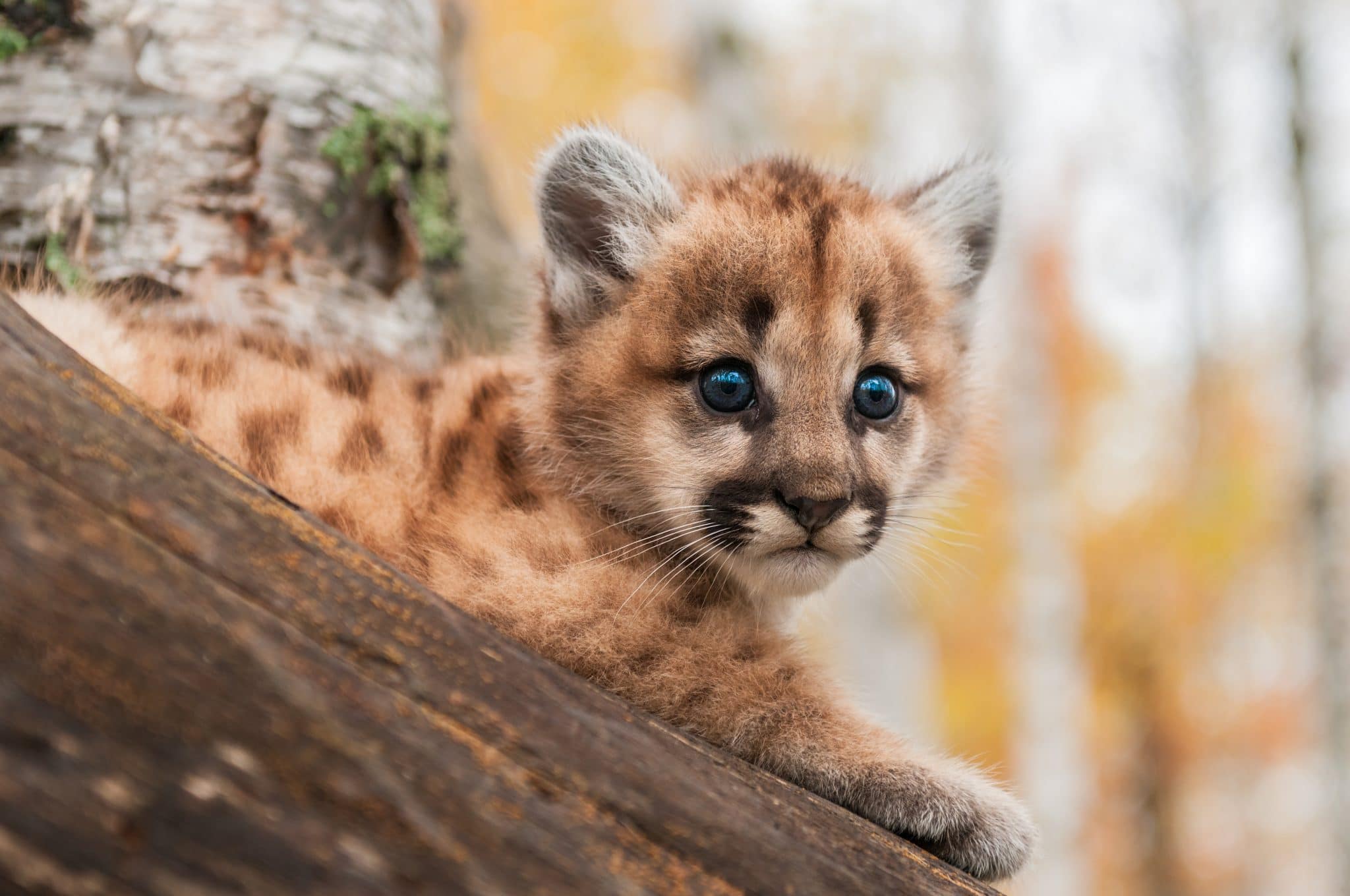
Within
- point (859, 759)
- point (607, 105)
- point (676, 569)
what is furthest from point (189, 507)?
point (607, 105)

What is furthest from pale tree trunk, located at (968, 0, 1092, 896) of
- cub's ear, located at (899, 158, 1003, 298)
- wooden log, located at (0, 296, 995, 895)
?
wooden log, located at (0, 296, 995, 895)

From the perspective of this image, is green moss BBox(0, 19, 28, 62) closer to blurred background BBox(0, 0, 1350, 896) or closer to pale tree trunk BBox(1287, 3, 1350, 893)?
blurred background BBox(0, 0, 1350, 896)

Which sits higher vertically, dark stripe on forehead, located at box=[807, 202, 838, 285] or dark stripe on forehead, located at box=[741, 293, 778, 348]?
dark stripe on forehead, located at box=[807, 202, 838, 285]

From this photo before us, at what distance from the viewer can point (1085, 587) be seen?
74.3ft

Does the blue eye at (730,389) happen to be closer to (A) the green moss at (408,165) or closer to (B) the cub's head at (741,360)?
(B) the cub's head at (741,360)

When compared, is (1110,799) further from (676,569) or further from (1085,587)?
(676,569)

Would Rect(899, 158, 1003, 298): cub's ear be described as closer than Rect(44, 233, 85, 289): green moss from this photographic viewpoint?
No

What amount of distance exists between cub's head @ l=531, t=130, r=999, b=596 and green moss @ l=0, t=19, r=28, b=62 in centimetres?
199

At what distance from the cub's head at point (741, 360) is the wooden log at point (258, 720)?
1069 millimetres

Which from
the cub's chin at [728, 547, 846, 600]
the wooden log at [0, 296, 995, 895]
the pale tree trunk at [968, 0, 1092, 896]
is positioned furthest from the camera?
the pale tree trunk at [968, 0, 1092, 896]

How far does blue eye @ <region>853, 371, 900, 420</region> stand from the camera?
3574 millimetres

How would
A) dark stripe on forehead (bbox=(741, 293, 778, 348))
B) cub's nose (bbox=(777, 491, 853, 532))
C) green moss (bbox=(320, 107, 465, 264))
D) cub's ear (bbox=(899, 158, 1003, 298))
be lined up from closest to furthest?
cub's nose (bbox=(777, 491, 853, 532))
dark stripe on forehead (bbox=(741, 293, 778, 348))
cub's ear (bbox=(899, 158, 1003, 298))
green moss (bbox=(320, 107, 465, 264))

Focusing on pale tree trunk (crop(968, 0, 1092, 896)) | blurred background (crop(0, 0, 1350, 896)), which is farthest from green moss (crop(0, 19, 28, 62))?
pale tree trunk (crop(968, 0, 1092, 896))

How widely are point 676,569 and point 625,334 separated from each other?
84cm
